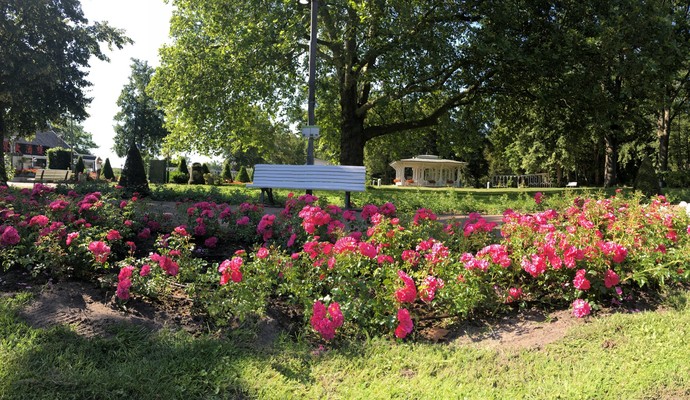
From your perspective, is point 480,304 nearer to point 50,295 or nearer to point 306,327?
point 306,327

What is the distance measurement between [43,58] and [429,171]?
35.3 m

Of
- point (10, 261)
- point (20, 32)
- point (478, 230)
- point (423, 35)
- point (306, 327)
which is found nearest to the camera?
point (306, 327)

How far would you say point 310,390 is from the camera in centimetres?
239

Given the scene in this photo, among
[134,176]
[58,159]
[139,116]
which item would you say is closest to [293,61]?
[134,176]

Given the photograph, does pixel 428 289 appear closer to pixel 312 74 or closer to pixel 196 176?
pixel 312 74

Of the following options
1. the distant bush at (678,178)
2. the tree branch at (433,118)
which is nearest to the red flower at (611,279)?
the tree branch at (433,118)

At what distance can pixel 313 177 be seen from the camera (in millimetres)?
9492

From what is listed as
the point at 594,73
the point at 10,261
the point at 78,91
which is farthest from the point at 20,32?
the point at 594,73

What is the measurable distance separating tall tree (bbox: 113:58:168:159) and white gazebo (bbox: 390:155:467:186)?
26064 millimetres

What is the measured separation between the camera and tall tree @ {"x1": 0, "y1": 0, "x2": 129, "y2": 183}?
18.4 meters

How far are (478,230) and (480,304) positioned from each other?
3.88ft

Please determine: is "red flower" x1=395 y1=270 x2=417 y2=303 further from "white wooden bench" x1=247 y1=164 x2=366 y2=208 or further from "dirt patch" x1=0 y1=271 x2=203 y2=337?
"white wooden bench" x1=247 y1=164 x2=366 y2=208

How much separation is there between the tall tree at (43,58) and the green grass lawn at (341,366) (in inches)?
766

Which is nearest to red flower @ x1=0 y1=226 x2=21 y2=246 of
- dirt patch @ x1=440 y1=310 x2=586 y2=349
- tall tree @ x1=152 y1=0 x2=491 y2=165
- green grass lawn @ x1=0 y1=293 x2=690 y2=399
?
green grass lawn @ x1=0 y1=293 x2=690 y2=399
